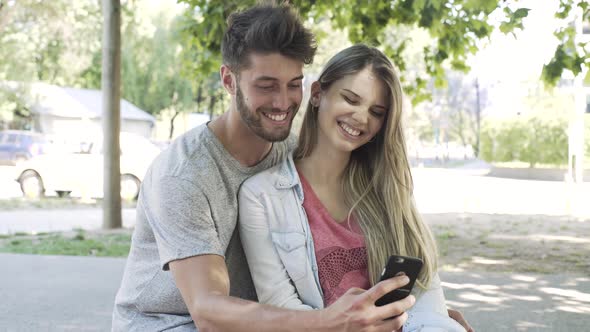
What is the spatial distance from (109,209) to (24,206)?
4485mm

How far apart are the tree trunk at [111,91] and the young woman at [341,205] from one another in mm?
7884

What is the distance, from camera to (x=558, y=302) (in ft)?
21.2

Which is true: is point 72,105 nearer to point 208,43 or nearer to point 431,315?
point 208,43

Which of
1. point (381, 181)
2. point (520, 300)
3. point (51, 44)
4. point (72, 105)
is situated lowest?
point (520, 300)

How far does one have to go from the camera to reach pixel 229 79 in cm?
288

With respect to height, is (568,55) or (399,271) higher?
(568,55)

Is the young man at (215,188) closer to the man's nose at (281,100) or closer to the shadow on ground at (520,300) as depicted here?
the man's nose at (281,100)

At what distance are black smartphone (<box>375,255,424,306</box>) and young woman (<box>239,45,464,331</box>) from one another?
487mm

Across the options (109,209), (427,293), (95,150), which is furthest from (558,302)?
(95,150)

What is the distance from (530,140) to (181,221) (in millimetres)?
28252

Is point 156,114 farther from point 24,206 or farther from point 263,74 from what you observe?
point 263,74

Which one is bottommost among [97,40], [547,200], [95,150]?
[547,200]

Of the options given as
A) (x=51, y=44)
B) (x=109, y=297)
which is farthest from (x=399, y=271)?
(x=51, y=44)

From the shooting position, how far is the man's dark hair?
271 cm
